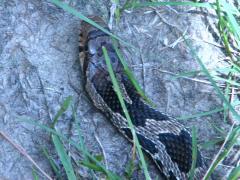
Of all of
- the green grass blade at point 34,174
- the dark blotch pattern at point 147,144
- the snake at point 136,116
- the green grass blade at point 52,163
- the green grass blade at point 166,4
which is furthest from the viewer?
the green grass blade at point 166,4

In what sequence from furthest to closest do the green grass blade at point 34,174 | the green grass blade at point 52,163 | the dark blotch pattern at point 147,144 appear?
the dark blotch pattern at point 147,144 → the green grass blade at point 52,163 → the green grass blade at point 34,174

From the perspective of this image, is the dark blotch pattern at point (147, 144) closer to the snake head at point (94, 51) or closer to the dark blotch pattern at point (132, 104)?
the dark blotch pattern at point (132, 104)

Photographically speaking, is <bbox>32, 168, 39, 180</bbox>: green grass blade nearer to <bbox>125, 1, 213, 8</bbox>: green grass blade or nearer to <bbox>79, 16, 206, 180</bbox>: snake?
<bbox>79, 16, 206, 180</bbox>: snake

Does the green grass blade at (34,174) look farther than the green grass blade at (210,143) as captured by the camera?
No

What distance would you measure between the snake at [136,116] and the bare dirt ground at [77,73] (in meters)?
0.10

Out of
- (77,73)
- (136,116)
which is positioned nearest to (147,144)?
(136,116)

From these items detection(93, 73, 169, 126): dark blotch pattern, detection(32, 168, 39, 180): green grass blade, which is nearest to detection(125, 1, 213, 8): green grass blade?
detection(93, 73, 169, 126): dark blotch pattern

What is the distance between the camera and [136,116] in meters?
3.95

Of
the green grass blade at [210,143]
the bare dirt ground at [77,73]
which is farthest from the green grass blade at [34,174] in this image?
the green grass blade at [210,143]

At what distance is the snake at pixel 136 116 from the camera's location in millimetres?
3779

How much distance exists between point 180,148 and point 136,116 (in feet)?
1.38

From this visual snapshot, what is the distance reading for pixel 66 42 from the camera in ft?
14.4

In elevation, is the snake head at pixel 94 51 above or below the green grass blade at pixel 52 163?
above

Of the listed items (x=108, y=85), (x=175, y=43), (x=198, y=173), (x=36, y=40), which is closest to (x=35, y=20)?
(x=36, y=40)
